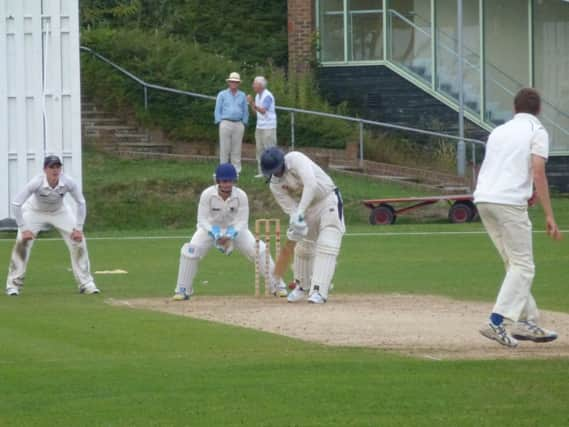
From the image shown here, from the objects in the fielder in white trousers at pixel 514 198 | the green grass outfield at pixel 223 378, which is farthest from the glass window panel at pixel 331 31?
the fielder in white trousers at pixel 514 198

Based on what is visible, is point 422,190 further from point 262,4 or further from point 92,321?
point 92,321

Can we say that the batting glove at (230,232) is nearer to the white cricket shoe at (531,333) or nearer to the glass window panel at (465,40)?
the white cricket shoe at (531,333)

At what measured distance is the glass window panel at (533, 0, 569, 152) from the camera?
3762cm

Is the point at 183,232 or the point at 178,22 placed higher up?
the point at 178,22

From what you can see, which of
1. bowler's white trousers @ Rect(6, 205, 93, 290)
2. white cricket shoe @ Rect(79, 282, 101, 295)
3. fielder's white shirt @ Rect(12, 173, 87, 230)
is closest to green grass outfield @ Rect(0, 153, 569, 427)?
white cricket shoe @ Rect(79, 282, 101, 295)

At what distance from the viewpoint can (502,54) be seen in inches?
1511

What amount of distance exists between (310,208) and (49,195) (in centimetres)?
354

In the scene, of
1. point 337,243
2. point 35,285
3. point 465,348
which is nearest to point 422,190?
point 35,285

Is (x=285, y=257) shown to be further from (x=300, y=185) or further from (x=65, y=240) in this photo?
(x=65, y=240)


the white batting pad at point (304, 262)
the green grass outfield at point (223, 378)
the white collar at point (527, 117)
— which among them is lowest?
the green grass outfield at point (223, 378)

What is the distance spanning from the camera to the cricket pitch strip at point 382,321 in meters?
12.3

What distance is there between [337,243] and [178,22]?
86.3 ft

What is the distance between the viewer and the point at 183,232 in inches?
1138

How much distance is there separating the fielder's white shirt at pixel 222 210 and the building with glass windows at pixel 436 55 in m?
21.6
